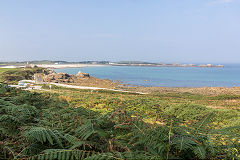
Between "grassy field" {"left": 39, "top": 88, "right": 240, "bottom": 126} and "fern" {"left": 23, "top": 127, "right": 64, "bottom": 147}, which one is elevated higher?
"fern" {"left": 23, "top": 127, "right": 64, "bottom": 147}

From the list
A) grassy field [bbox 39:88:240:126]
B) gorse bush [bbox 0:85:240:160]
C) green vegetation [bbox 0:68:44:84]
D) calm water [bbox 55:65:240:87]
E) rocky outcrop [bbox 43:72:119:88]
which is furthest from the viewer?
calm water [bbox 55:65:240:87]

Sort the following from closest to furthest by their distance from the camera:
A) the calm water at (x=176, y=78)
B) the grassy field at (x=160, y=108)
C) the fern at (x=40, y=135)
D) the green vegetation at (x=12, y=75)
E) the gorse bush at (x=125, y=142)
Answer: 1. the gorse bush at (x=125, y=142)
2. the fern at (x=40, y=135)
3. the grassy field at (x=160, y=108)
4. the green vegetation at (x=12, y=75)
5. the calm water at (x=176, y=78)

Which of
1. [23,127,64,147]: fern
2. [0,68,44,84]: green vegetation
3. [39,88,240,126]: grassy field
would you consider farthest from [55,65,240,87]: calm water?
[23,127,64,147]: fern

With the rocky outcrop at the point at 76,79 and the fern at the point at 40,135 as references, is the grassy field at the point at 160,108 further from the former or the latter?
the rocky outcrop at the point at 76,79

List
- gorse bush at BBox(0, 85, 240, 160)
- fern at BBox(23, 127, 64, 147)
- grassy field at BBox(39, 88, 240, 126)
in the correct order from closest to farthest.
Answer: gorse bush at BBox(0, 85, 240, 160) → fern at BBox(23, 127, 64, 147) → grassy field at BBox(39, 88, 240, 126)

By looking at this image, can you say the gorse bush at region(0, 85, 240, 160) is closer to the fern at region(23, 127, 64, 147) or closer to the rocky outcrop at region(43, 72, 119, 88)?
the fern at region(23, 127, 64, 147)

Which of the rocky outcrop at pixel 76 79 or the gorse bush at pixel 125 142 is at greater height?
the gorse bush at pixel 125 142

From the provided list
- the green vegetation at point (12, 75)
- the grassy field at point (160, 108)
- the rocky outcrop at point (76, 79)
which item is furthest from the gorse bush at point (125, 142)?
the rocky outcrop at point (76, 79)

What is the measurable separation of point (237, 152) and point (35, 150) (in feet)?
5.34

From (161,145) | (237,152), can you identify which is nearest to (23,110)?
(161,145)

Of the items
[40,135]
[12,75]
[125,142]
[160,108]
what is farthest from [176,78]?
[40,135]

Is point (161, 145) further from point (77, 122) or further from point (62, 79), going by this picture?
point (62, 79)

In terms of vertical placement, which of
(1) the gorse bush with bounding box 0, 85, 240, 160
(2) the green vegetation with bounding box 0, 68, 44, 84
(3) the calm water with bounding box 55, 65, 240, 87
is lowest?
(3) the calm water with bounding box 55, 65, 240, 87

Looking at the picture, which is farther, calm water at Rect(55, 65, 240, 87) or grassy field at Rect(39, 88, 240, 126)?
calm water at Rect(55, 65, 240, 87)
